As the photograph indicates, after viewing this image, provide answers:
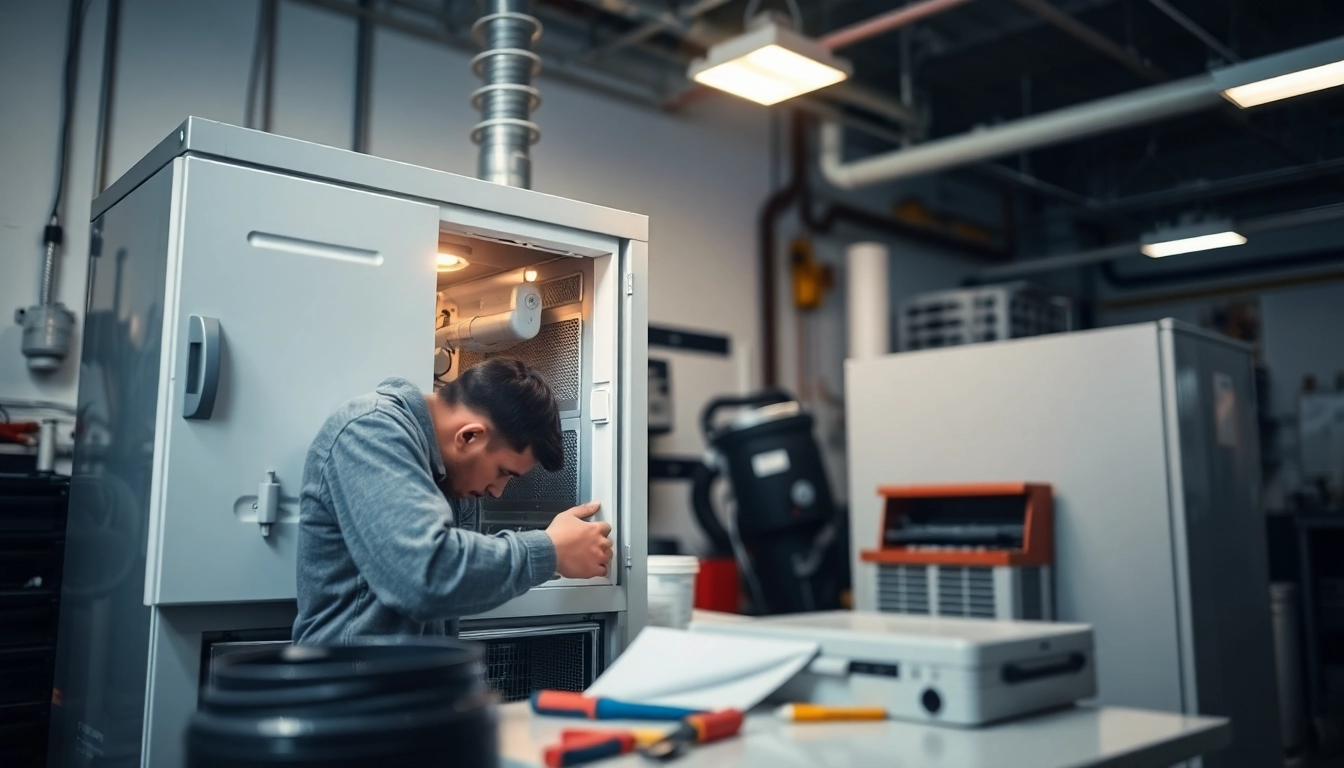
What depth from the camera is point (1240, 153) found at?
184 inches

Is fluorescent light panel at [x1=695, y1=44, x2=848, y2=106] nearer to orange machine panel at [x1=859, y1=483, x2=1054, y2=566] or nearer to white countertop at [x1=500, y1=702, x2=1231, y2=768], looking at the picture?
orange machine panel at [x1=859, y1=483, x2=1054, y2=566]

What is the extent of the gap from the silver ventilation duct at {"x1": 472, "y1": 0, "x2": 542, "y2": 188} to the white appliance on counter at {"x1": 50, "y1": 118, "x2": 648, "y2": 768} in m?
0.48

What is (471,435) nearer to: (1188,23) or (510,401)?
(510,401)

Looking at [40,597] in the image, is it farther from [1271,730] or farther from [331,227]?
[1271,730]

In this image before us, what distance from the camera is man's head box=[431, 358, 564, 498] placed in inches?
58.9

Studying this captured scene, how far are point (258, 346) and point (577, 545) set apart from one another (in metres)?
0.51

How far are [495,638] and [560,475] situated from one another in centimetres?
34

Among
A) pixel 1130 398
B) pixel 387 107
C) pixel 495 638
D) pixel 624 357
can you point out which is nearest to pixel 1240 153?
pixel 1130 398

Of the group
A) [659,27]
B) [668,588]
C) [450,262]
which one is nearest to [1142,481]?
[668,588]

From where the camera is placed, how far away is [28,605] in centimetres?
196

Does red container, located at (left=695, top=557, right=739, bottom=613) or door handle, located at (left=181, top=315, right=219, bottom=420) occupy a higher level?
door handle, located at (left=181, top=315, right=219, bottom=420)

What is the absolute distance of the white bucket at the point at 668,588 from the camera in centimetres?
185

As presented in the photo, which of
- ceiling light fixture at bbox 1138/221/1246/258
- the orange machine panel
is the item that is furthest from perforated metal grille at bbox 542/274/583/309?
ceiling light fixture at bbox 1138/221/1246/258

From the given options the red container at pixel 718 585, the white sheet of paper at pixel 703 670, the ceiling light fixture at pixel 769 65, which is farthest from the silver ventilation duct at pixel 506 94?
the red container at pixel 718 585
